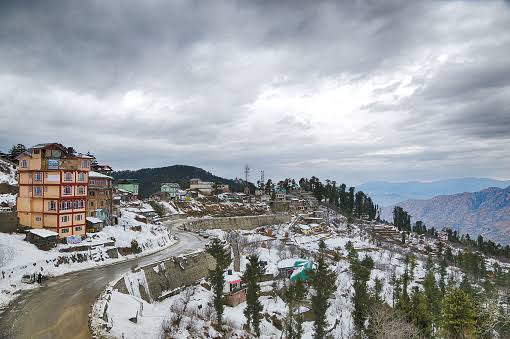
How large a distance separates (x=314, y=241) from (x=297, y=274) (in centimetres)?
4003

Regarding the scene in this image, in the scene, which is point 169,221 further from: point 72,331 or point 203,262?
point 72,331

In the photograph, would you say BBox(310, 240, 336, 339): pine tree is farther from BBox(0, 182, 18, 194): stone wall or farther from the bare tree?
BBox(0, 182, 18, 194): stone wall

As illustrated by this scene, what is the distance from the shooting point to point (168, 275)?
139 ft

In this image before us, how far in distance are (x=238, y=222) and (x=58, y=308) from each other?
81509 mm

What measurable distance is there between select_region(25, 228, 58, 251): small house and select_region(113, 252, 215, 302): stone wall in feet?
41.4

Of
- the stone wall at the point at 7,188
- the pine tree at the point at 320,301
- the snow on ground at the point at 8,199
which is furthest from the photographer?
the stone wall at the point at 7,188

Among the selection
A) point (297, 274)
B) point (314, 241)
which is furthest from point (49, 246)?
point (314, 241)

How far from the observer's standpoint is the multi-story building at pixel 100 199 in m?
58.1

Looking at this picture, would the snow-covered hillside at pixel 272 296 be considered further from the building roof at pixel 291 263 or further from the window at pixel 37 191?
the window at pixel 37 191

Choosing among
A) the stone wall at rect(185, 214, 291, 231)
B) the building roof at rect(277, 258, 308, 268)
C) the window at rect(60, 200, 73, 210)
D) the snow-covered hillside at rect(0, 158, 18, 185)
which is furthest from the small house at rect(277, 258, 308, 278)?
the snow-covered hillside at rect(0, 158, 18, 185)

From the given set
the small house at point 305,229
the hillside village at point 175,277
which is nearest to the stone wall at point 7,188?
the hillside village at point 175,277

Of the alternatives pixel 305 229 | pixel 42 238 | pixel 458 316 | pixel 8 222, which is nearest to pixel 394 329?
pixel 458 316

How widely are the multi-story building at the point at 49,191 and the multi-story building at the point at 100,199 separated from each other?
1033 cm

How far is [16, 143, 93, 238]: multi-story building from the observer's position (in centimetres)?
4500
